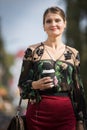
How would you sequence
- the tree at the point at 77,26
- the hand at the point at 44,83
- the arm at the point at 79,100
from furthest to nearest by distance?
the tree at the point at 77,26 → the arm at the point at 79,100 → the hand at the point at 44,83

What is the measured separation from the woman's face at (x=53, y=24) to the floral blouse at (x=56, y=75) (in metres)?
0.12

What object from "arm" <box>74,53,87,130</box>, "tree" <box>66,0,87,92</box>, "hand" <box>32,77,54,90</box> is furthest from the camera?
"tree" <box>66,0,87,92</box>

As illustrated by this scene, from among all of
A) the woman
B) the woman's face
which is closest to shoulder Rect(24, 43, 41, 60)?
the woman

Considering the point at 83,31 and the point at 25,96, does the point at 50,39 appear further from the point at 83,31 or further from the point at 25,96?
the point at 83,31

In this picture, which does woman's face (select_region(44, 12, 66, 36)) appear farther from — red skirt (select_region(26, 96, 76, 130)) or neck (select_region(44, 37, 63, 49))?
red skirt (select_region(26, 96, 76, 130))

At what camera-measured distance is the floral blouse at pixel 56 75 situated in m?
3.93

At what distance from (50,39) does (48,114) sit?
0.56 m

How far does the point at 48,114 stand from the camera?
155 inches

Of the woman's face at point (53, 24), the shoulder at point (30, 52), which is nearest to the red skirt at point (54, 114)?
the shoulder at point (30, 52)

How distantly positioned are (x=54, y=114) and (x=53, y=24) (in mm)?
653

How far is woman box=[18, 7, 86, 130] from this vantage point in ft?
12.8

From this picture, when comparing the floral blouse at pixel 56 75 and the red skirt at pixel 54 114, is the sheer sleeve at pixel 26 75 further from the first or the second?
the red skirt at pixel 54 114

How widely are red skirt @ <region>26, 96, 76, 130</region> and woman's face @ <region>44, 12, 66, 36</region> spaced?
0.49 m

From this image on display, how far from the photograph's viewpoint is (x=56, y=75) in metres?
3.91
